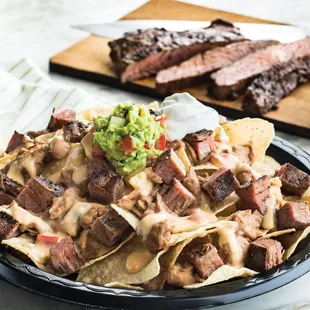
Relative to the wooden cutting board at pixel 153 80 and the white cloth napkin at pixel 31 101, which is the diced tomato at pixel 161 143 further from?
the wooden cutting board at pixel 153 80

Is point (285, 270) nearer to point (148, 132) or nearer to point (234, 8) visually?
point (148, 132)

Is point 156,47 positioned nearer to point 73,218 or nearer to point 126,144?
point 126,144

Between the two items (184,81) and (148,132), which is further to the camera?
(184,81)

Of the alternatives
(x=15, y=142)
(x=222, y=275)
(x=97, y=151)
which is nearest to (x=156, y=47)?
(x=15, y=142)

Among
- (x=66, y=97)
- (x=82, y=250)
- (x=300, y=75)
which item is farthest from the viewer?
(x=300, y=75)

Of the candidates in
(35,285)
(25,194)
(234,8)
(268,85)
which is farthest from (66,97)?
(234,8)

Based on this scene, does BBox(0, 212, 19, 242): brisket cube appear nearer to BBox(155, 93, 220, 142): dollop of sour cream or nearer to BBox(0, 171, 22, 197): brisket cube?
BBox(0, 171, 22, 197): brisket cube

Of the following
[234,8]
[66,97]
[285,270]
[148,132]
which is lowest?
[234,8]

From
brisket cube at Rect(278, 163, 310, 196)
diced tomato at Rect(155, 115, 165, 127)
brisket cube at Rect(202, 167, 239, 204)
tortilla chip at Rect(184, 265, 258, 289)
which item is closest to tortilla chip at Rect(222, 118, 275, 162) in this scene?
brisket cube at Rect(278, 163, 310, 196)
